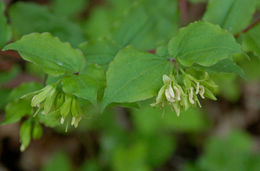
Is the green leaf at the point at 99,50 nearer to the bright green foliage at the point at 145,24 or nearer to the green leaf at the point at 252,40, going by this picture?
the bright green foliage at the point at 145,24

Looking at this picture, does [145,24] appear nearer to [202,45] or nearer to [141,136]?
[202,45]

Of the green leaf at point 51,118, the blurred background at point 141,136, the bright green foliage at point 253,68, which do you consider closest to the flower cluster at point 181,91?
the green leaf at point 51,118

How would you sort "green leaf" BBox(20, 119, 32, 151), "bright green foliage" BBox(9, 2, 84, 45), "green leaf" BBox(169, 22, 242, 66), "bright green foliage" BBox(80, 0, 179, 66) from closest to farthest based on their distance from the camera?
1. "green leaf" BBox(169, 22, 242, 66)
2. "green leaf" BBox(20, 119, 32, 151)
3. "bright green foliage" BBox(80, 0, 179, 66)
4. "bright green foliage" BBox(9, 2, 84, 45)

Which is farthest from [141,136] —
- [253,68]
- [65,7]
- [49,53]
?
[49,53]

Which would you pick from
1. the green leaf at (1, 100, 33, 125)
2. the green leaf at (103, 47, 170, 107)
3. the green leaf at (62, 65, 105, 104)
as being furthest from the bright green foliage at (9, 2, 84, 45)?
the green leaf at (103, 47, 170, 107)

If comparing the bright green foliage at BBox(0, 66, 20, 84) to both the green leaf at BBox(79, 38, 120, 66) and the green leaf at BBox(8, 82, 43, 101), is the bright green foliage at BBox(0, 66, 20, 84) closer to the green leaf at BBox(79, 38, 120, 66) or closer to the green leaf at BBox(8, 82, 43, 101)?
the green leaf at BBox(8, 82, 43, 101)

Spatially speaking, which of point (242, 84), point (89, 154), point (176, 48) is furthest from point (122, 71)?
point (242, 84)

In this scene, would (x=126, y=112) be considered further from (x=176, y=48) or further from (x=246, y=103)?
(x=176, y=48)
